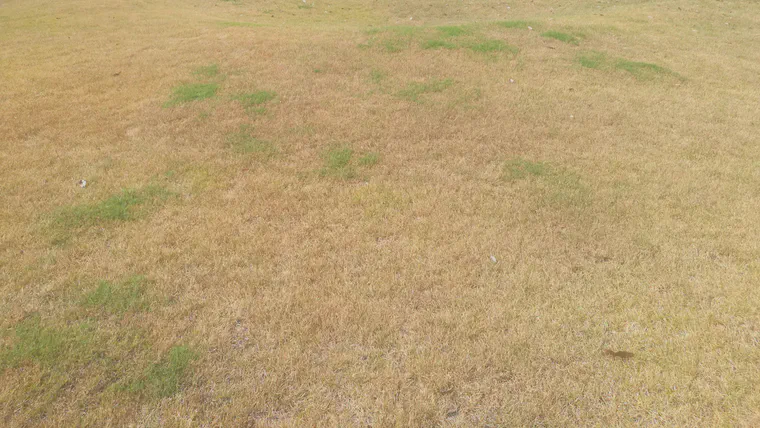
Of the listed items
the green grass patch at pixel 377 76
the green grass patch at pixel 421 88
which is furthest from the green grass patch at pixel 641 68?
the green grass patch at pixel 377 76

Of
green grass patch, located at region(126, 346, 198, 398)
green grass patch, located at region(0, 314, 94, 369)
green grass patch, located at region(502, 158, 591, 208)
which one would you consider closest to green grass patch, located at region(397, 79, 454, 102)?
green grass patch, located at region(502, 158, 591, 208)

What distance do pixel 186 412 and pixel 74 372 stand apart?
805 millimetres

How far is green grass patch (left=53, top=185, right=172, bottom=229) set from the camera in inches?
173

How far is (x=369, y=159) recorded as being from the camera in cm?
552

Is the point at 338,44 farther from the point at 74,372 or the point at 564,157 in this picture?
the point at 74,372

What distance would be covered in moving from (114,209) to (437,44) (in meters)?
6.87

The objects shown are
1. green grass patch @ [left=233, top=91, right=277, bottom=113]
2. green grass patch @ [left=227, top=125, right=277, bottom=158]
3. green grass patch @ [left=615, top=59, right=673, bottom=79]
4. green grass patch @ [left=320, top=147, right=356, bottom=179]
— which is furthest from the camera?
green grass patch @ [left=615, top=59, right=673, bottom=79]

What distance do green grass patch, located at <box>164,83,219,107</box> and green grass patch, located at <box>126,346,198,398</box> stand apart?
499cm

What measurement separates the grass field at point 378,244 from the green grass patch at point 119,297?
0.02 meters

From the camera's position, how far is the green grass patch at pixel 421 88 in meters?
7.30

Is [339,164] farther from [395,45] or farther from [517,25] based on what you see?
[517,25]

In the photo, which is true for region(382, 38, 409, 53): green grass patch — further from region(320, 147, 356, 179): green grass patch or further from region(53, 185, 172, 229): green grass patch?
region(53, 185, 172, 229): green grass patch

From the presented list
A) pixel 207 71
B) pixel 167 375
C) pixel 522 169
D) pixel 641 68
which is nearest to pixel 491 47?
A: pixel 641 68

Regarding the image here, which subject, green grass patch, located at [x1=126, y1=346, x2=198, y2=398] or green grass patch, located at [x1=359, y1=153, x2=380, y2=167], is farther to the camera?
green grass patch, located at [x1=359, y1=153, x2=380, y2=167]
